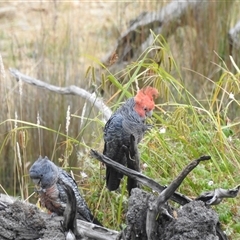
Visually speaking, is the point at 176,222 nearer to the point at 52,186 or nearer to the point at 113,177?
the point at 113,177

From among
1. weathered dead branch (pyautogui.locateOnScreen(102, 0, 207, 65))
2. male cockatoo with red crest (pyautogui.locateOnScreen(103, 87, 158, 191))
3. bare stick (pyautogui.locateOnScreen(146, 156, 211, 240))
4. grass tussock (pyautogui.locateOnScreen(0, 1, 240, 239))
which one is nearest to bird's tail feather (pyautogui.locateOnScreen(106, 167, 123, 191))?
male cockatoo with red crest (pyautogui.locateOnScreen(103, 87, 158, 191))

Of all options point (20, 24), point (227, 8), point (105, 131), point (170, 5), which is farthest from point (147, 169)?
point (20, 24)

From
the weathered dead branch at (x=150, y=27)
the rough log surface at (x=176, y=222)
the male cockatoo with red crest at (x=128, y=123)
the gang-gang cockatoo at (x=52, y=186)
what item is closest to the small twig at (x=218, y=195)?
the rough log surface at (x=176, y=222)

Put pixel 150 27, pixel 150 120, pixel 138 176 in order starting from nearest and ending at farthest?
pixel 138 176, pixel 150 120, pixel 150 27

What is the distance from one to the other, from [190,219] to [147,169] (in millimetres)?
933

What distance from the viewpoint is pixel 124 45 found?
5574 millimetres

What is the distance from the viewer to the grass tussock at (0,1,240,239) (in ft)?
9.32

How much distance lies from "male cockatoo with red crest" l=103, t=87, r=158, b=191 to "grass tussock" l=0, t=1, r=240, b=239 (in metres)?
0.32

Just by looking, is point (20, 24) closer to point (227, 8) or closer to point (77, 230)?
point (227, 8)

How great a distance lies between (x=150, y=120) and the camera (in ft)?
10.2

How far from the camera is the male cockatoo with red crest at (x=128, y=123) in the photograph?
2.28 m

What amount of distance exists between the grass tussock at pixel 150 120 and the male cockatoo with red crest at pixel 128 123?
0.32m

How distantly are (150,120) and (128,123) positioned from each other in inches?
33.2

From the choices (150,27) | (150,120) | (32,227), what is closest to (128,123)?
(32,227)
